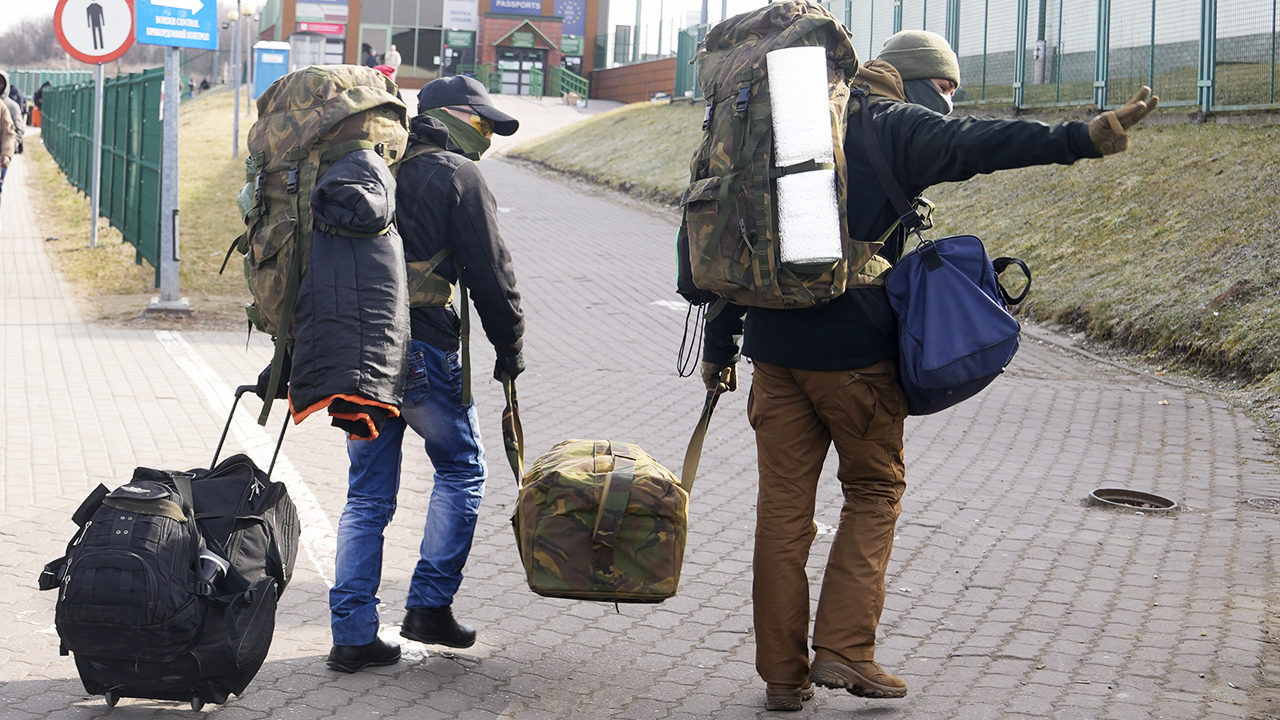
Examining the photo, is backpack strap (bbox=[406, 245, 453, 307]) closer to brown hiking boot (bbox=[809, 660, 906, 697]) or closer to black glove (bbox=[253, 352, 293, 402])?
black glove (bbox=[253, 352, 293, 402])

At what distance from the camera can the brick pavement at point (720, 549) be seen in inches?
170

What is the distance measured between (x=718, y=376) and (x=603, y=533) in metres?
0.76

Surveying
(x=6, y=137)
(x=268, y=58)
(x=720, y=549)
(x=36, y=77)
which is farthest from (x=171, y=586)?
(x=36, y=77)

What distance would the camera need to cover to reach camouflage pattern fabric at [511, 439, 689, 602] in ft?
13.0

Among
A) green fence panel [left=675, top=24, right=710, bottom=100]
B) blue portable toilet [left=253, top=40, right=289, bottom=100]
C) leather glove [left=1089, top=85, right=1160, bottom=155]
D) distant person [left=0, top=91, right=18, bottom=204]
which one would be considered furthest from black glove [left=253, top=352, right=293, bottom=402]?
green fence panel [left=675, top=24, right=710, bottom=100]

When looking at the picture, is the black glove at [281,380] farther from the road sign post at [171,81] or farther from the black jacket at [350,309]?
the road sign post at [171,81]

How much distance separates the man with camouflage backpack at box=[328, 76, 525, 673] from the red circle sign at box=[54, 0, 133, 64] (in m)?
10.4

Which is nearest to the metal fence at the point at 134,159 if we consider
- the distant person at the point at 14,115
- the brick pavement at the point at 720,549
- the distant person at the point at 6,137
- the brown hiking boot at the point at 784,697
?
the distant person at the point at 14,115

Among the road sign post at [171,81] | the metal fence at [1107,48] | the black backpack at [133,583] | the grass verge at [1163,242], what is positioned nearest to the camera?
the black backpack at [133,583]

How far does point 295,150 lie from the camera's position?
3.96 m

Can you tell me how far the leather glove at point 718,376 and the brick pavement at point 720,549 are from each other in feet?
3.04

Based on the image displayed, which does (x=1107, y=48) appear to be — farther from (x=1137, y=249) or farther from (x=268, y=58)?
(x=268, y=58)

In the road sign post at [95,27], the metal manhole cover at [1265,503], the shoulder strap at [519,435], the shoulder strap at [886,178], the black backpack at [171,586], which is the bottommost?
the metal manhole cover at [1265,503]

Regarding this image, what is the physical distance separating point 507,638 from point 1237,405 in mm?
6098
